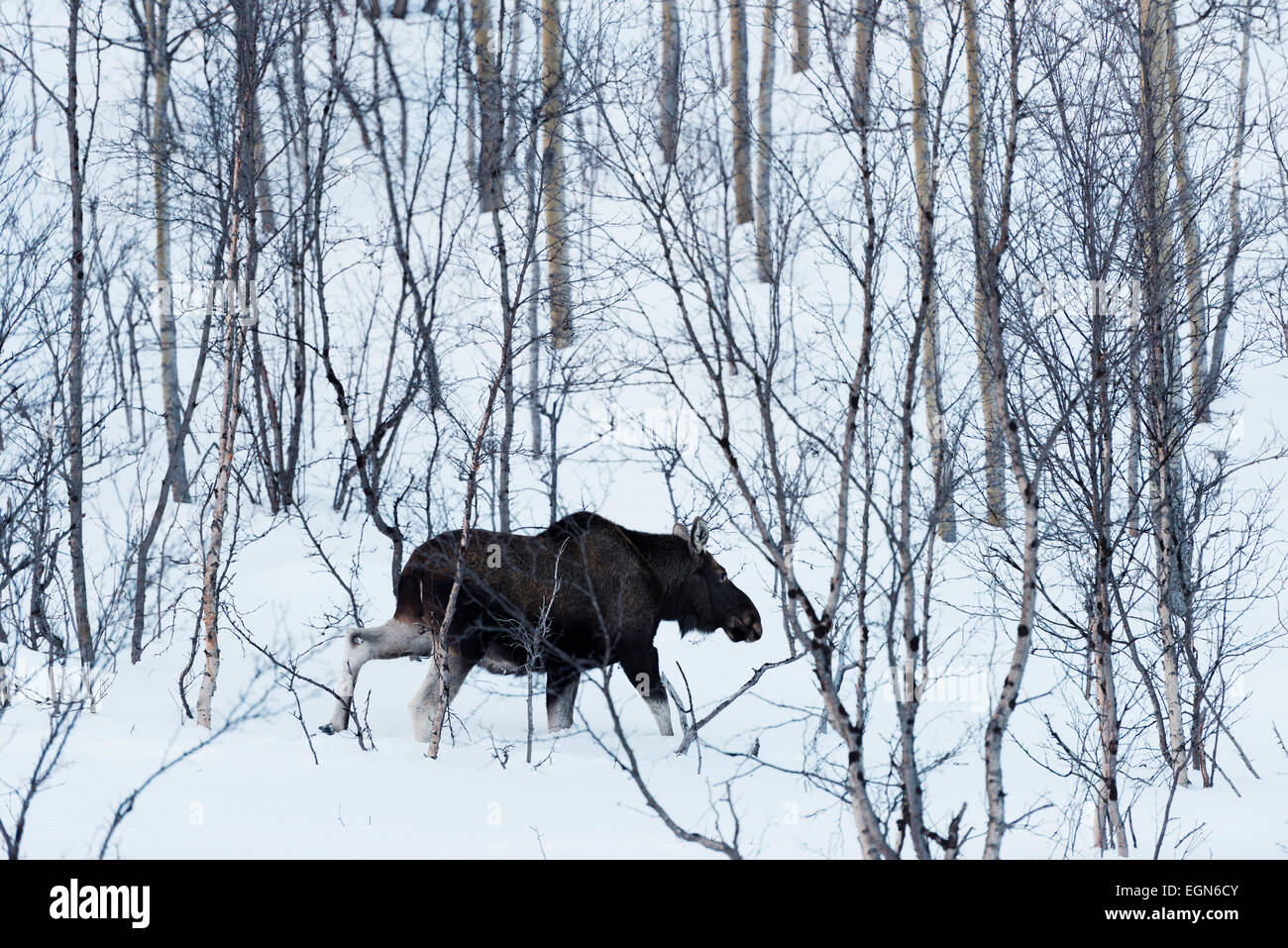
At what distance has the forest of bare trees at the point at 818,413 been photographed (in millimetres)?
5039

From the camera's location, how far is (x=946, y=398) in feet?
58.9

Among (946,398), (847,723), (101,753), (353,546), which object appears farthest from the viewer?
(946,398)

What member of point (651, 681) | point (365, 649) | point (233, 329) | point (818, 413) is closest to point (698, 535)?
point (651, 681)

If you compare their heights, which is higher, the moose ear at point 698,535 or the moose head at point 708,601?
the moose ear at point 698,535

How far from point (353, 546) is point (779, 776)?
9.75m

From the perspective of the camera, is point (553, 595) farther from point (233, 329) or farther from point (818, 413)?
point (818, 413)

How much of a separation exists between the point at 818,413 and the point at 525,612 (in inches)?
218

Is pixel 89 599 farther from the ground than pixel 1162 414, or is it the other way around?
pixel 1162 414

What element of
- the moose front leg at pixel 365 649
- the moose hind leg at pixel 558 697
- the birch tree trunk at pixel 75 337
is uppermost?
the birch tree trunk at pixel 75 337

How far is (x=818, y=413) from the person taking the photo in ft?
43.8

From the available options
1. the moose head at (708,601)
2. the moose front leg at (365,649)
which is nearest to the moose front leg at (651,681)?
the moose head at (708,601)

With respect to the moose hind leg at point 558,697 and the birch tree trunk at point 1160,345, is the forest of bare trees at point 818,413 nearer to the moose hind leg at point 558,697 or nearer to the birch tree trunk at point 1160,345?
the birch tree trunk at point 1160,345
